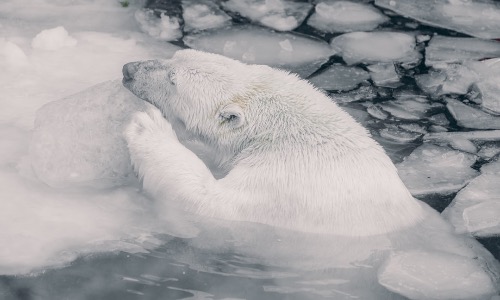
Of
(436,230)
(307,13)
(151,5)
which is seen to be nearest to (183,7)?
(151,5)

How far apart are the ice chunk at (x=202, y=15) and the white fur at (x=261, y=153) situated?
1.44 meters

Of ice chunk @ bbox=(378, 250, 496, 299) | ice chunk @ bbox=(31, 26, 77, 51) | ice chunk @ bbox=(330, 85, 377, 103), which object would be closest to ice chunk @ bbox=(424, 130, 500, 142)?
ice chunk @ bbox=(330, 85, 377, 103)

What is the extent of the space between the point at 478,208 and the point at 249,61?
1687 millimetres

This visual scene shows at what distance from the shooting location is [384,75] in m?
4.33

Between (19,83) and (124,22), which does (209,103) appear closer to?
(19,83)

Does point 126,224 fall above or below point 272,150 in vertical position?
below

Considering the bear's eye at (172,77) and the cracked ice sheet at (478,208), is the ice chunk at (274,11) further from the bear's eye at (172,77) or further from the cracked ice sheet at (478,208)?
the cracked ice sheet at (478,208)

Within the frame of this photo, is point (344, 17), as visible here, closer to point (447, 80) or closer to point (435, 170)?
point (447, 80)

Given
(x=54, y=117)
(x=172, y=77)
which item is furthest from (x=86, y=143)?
(x=172, y=77)

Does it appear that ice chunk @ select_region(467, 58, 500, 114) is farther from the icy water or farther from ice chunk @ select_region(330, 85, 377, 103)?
ice chunk @ select_region(330, 85, 377, 103)

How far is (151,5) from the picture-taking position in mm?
4953

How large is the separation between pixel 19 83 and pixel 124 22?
101 cm

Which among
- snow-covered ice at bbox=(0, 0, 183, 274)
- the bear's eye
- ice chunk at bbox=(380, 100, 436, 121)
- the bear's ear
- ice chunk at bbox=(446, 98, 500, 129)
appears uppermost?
the bear's eye

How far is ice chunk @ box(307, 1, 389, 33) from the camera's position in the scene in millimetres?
4785
